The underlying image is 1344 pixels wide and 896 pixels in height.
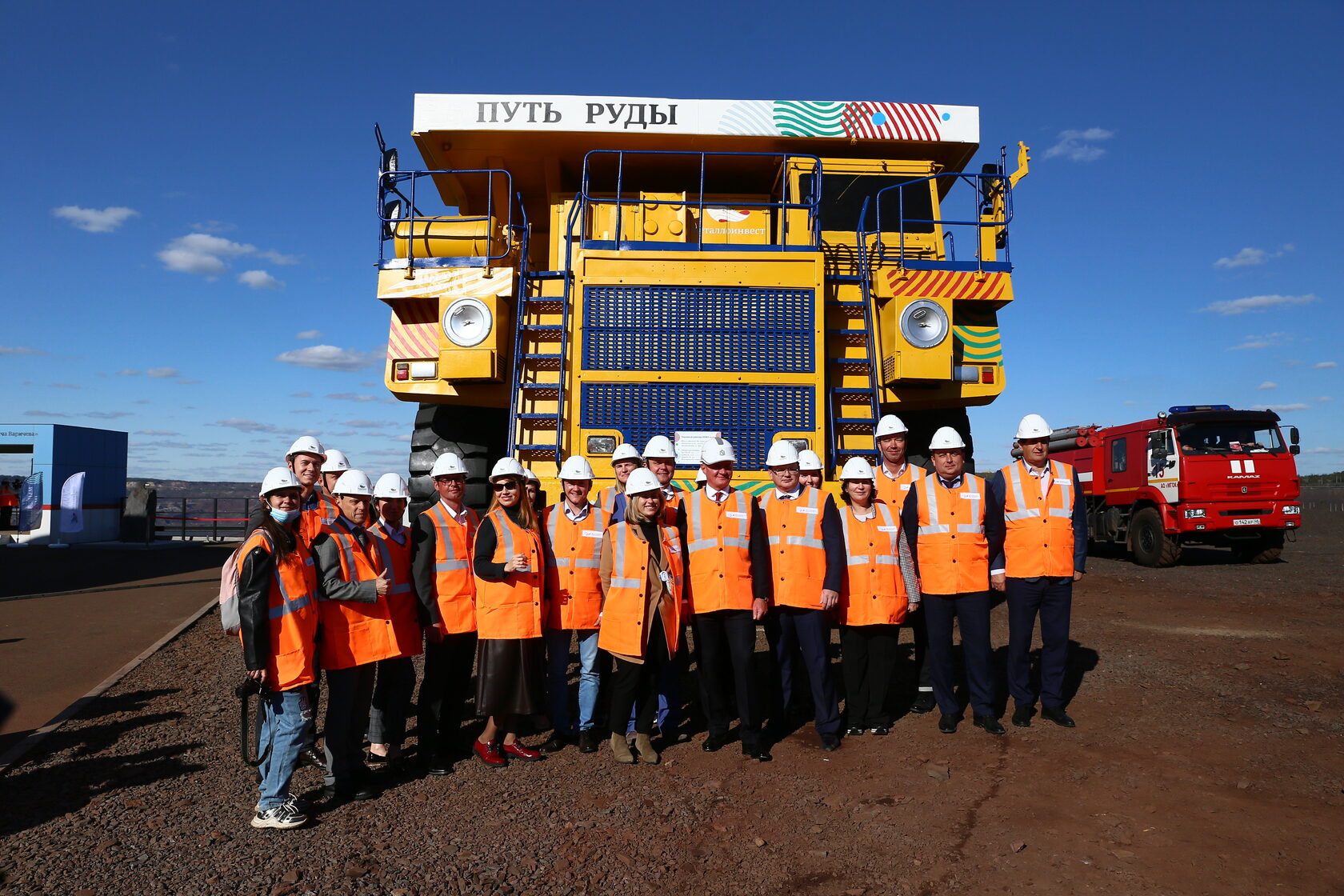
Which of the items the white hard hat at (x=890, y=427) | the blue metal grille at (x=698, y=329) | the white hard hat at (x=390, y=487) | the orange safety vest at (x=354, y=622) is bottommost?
the orange safety vest at (x=354, y=622)

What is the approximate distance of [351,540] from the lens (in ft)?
13.3

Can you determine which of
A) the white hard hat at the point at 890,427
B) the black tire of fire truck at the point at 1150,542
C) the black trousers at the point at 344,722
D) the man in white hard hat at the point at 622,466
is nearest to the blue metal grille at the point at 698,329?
the white hard hat at the point at 890,427

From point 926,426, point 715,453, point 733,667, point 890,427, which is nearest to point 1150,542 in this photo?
point 926,426

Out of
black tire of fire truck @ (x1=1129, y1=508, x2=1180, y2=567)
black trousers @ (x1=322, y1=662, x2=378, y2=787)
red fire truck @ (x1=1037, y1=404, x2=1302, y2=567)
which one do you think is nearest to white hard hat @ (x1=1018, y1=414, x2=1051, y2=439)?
black trousers @ (x1=322, y1=662, x2=378, y2=787)

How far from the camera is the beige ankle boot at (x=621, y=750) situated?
4617mm

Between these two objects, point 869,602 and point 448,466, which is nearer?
point 448,466

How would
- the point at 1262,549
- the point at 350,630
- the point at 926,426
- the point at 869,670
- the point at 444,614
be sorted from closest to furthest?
the point at 350,630, the point at 444,614, the point at 869,670, the point at 926,426, the point at 1262,549

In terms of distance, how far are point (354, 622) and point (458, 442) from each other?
4477 mm

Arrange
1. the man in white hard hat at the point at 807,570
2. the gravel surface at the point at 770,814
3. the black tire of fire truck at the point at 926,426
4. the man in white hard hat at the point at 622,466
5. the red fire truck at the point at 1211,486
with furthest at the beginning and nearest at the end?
the red fire truck at the point at 1211,486
the black tire of fire truck at the point at 926,426
the man in white hard hat at the point at 622,466
the man in white hard hat at the point at 807,570
the gravel surface at the point at 770,814

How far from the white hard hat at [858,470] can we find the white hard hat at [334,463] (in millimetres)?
2943

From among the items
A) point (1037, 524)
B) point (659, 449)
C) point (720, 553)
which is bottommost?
point (720, 553)

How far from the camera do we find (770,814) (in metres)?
3.88

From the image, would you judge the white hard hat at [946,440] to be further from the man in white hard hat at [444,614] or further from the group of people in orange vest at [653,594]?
the man in white hard hat at [444,614]

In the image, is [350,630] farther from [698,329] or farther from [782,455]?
[698,329]
